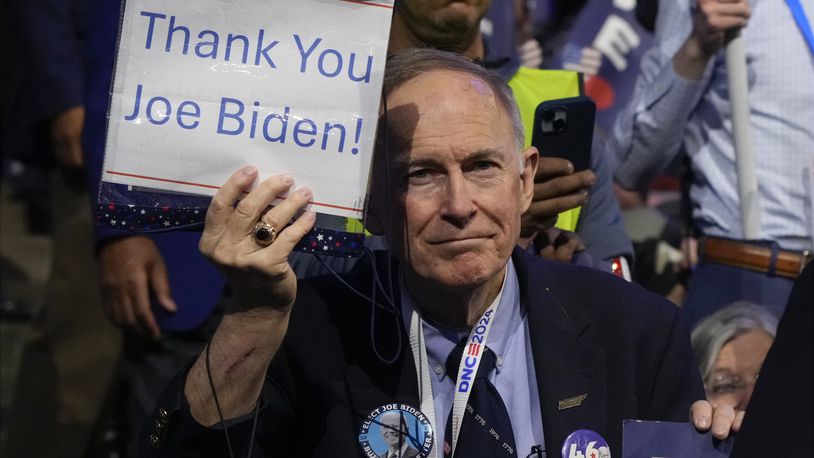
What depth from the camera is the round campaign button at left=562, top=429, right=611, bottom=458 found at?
3.01m

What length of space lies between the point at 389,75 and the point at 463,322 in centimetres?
61

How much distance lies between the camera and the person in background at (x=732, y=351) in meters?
4.39

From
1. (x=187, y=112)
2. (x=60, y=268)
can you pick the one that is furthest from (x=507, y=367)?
(x=60, y=268)

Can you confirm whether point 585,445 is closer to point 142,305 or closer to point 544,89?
point 544,89

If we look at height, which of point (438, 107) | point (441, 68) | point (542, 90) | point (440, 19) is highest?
point (440, 19)

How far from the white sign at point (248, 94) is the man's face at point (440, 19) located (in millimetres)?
1570

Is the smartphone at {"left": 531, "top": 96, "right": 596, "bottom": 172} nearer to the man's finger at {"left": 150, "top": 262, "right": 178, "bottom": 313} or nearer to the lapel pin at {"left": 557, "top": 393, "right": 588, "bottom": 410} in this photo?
the lapel pin at {"left": 557, "top": 393, "right": 588, "bottom": 410}

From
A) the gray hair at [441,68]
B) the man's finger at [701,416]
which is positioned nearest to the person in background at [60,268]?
the gray hair at [441,68]

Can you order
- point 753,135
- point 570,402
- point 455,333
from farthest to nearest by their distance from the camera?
point 753,135
point 455,333
point 570,402

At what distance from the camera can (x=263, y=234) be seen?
8.68ft

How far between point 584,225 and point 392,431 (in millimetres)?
1589

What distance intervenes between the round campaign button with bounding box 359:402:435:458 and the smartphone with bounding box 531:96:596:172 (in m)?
1.16

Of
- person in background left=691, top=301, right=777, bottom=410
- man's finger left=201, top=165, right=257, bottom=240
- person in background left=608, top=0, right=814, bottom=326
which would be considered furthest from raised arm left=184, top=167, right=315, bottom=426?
person in background left=608, top=0, right=814, bottom=326

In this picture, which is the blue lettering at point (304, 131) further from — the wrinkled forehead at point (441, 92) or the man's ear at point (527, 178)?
the man's ear at point (527, 178)
